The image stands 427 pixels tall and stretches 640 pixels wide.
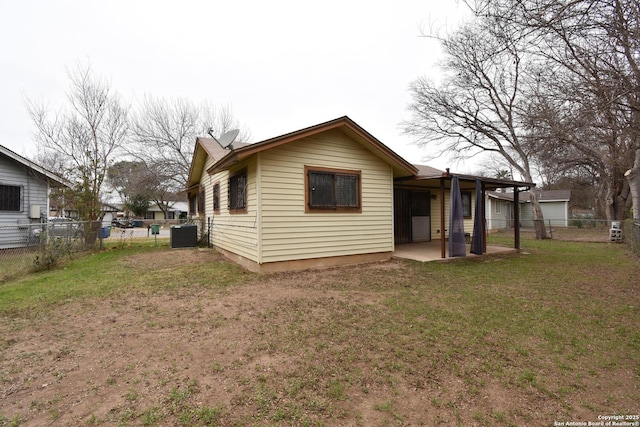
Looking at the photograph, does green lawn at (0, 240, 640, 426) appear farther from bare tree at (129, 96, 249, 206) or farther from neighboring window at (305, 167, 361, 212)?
bare tree at (129, 96, 249, 206)

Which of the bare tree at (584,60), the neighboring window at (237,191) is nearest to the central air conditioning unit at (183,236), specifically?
the neighboring window at (237,191)

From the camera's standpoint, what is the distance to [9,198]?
10.9 meters

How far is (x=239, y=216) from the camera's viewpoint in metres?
7.75

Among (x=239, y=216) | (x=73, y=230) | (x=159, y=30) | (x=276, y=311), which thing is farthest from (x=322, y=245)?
(x=159, y=30)

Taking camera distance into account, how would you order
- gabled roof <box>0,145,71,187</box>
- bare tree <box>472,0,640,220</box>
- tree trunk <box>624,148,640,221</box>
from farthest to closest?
1. tree trunk <box>624,148,640,221</box>
2. gabled roof <box>0,145,71,187</box>
3. bare tree <box>472,0,640,220</box>

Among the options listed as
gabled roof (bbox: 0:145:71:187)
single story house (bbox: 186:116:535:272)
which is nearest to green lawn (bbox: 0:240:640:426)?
single story house (bbox: 186:116:535:272)

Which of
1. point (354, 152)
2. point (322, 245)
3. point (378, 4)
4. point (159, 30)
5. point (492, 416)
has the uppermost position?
point (159, 30)

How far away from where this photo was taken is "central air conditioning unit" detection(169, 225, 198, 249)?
1155cm

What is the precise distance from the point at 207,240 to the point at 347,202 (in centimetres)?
707

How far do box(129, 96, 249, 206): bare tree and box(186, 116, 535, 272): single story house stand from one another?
15.4 m

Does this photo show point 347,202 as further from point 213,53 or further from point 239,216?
point 213,53

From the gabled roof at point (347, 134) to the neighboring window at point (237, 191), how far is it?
18.9 inches

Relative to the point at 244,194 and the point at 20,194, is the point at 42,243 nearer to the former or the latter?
the point at 244,194

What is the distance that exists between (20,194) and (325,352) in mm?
14235
